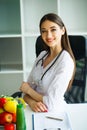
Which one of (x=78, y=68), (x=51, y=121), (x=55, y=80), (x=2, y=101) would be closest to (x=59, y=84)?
(x=55, y=80)

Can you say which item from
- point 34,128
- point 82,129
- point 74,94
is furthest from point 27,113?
point 74,94

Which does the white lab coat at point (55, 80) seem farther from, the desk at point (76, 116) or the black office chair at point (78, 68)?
the black office chair at point (78, 68)

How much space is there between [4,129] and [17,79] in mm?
2248

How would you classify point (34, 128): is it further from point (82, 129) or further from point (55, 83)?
point (55, 83)

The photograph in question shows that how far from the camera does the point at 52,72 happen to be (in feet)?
5.75

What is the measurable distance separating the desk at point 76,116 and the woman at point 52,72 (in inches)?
2.5

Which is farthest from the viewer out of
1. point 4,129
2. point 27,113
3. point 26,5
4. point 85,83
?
point 26,5

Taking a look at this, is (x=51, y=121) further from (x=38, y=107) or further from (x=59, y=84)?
(x=59, y=84)

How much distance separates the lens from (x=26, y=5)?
128 inches

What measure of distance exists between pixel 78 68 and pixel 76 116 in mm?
689

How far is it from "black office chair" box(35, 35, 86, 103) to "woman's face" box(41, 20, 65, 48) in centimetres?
25

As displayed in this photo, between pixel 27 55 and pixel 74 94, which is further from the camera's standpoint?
pixel 27 55

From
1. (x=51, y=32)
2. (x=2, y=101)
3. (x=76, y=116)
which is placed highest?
(x=51, y=32)

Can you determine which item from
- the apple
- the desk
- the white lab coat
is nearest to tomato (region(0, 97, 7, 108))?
the apple
